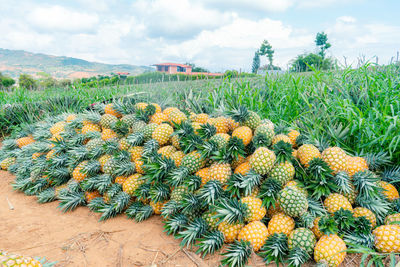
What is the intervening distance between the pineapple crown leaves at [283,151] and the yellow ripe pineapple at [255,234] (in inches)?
22.1

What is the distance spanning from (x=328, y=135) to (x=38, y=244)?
→ 3036 mm

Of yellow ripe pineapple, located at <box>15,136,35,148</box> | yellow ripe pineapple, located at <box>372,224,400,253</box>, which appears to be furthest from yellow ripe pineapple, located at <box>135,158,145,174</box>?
yellow ripe pineapple, located at <box>15,136,35,148</box>

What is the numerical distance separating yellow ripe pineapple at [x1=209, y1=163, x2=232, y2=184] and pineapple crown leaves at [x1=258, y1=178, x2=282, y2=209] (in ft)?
1.05

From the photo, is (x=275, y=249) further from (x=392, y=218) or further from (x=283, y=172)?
(x=392, y=218)

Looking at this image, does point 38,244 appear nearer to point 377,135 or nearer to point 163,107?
point 163,107

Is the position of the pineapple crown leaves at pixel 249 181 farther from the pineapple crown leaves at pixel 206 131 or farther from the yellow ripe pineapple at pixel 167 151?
the yellow ripe pineapple at pixel 167 151

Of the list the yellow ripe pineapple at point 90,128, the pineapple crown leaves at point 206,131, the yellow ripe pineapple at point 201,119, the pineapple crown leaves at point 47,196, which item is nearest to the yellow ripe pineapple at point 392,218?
the pineapple crown leaves at point 206,131

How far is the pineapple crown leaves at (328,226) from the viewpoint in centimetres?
176

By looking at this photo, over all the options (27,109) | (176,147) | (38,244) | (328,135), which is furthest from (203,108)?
(27,109)

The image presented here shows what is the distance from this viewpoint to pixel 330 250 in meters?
1.69

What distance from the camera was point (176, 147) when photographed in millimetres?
2705

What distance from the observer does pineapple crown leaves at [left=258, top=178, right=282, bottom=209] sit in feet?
6.45

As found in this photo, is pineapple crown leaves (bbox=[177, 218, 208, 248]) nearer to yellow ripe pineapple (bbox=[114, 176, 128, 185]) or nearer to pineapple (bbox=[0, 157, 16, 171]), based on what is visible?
yellow ripe pineapple (bbox=[114, 176, 128, 185])

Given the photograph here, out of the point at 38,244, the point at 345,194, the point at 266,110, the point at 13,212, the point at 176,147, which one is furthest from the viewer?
the point at 266,110
